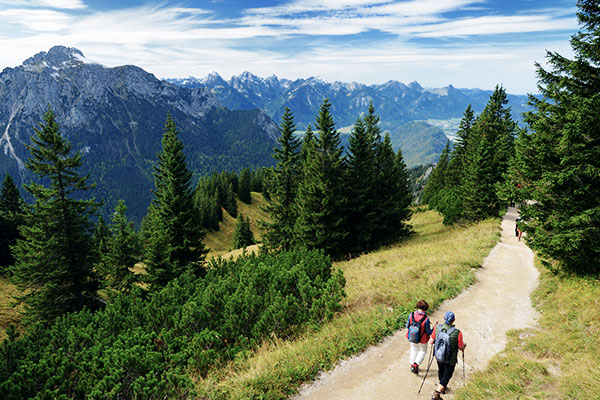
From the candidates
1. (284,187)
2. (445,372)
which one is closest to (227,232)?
(284,187)

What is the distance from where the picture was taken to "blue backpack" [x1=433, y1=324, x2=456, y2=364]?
6977 millimetres

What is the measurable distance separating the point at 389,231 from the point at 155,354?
2843cm

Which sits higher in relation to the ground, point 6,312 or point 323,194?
point 323,194

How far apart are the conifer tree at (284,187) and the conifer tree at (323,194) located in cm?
454

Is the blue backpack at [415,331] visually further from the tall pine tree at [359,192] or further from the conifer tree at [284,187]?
the conifer tree at [284,187]

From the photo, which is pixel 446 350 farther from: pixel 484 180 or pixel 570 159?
pixel 484 180

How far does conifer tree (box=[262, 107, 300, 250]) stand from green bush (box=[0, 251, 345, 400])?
1891cm

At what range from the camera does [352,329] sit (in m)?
9.62

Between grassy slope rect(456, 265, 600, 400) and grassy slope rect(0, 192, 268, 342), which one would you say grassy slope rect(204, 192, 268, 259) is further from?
grassy slope rect(456, 265, 600, 400)

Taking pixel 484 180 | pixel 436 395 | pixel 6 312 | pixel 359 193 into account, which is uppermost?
pixel 484 180

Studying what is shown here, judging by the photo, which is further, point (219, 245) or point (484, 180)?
point (219, 245)

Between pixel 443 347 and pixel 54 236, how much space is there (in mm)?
25410

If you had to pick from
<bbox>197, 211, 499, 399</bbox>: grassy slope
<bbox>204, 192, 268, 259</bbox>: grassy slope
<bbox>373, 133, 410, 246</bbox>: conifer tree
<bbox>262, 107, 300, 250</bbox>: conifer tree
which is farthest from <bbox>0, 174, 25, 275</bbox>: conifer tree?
<bbox>197, 211, 499, 399</bbox>: grassy slope

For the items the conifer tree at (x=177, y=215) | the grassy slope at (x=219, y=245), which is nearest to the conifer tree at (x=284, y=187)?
the grassy slope at (x=219, y=245)
